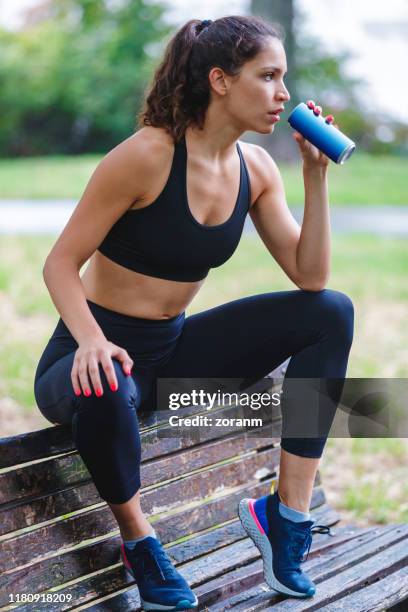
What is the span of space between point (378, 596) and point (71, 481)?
2.49 feet

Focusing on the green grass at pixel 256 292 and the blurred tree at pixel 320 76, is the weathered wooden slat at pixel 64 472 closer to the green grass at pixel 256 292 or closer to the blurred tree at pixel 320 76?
the green grass at pixel 256 292

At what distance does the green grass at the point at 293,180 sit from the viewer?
1095 cm

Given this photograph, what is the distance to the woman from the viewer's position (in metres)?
2.09

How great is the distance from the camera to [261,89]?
2189 millimetres

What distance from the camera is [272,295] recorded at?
7.75ft

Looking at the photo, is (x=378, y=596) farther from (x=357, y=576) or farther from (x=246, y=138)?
(x=246, y=138)

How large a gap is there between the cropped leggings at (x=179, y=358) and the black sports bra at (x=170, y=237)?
0.13 meters

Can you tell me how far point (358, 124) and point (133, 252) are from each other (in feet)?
49.4

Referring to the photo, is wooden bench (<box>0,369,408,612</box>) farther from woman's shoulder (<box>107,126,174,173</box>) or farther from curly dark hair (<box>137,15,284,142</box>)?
curly dark hair (<box>137,15,284,142</box>)

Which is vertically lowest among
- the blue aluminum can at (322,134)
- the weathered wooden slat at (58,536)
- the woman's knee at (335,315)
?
the weathered wooden slat at (58,536)

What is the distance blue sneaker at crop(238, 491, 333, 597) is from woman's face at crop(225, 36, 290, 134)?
884mm

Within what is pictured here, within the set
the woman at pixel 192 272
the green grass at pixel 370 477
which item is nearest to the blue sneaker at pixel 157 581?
the woman at pixel 192 272

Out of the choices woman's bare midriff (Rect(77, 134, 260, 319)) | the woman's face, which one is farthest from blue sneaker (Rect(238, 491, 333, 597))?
the woman's face

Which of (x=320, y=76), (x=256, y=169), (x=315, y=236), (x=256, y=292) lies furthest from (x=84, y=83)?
(x=315, y=236)
